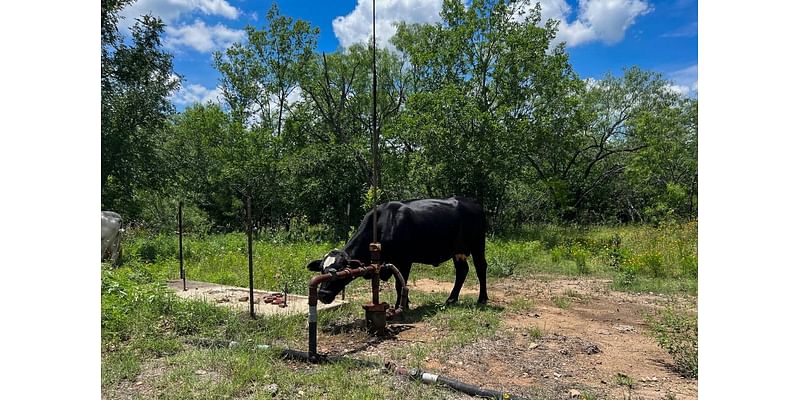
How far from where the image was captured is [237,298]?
26.0ft

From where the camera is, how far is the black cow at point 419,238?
22.0ft

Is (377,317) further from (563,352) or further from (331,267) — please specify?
(563,352)

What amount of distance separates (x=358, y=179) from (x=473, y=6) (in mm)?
8420

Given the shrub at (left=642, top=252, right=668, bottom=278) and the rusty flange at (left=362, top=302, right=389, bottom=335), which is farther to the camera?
the shrub at (left=642, top=252, right=668, bottom=278)

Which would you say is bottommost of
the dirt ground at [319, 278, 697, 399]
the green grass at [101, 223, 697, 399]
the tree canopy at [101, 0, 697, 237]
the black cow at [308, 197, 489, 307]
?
the dirt ground at [319, 278, 697, 399]

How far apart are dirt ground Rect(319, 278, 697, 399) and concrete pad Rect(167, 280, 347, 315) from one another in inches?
44.7

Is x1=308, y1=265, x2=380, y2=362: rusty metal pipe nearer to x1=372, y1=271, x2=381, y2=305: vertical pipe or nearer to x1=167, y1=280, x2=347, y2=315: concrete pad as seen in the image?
x1=372, y1=271, x2=381, y2=305: vertical pipe

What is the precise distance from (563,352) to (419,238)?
277 centimetres

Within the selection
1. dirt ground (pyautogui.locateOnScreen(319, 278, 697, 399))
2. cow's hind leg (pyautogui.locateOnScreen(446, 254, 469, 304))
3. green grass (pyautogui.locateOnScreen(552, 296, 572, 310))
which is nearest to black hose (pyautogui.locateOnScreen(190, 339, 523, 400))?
dirt ground (pyautogui.locateOnScreen(319, 278, 697, 399))

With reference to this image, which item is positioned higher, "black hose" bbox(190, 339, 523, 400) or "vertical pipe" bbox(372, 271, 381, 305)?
"vertical pipe" bbox(372, 271, 381, 305)

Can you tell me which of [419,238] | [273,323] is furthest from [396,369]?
[419,238]

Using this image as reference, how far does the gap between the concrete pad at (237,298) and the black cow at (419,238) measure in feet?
2.99

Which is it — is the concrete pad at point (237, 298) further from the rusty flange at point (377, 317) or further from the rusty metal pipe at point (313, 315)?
the rusty metal pipe at point (313, 315)

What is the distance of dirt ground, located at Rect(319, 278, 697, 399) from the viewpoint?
4.33m
